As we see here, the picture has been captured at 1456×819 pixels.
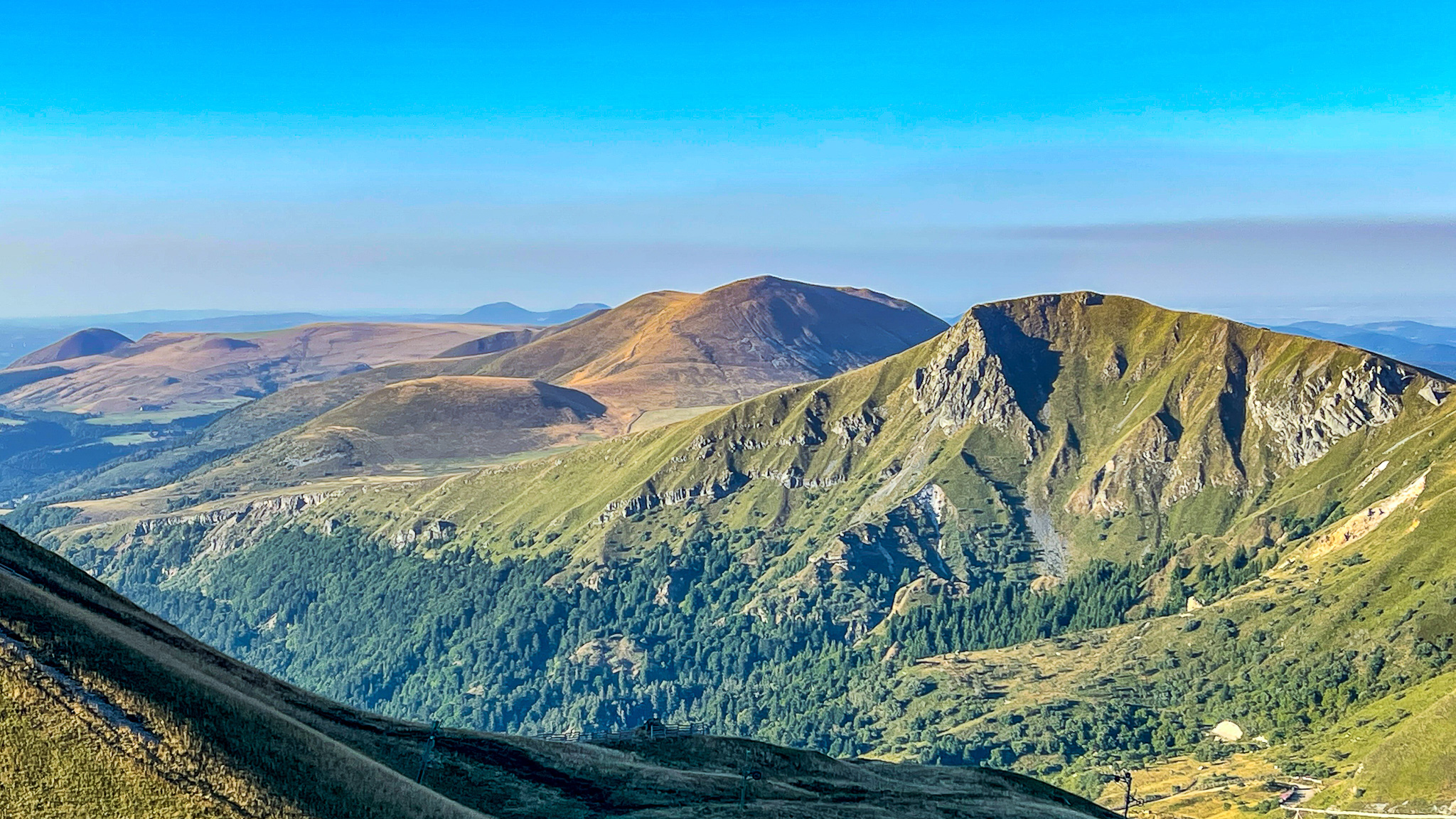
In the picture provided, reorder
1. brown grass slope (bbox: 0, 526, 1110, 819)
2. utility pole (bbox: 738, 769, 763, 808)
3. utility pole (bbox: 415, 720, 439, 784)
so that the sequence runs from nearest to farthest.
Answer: brown grass slope (bbox: 0, 526, 1110, 819) → utility pole (bbox: 415, 720, 439, 784) → utility pole (bbox: 738, 769, 763, 808)

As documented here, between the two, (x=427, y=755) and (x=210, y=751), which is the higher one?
(x=210, y=751)

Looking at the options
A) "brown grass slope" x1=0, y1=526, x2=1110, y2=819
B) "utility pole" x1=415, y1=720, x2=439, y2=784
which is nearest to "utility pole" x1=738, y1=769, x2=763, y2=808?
"brown grass slope" x1=0, y1=526, x2=1110, y2=819

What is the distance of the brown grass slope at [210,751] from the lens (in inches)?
1821

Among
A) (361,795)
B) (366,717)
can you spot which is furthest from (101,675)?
(366,717)

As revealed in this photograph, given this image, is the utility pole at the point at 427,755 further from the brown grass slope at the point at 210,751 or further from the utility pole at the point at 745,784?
the utility pole at the point at 745,784

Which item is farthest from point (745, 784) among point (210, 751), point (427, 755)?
point (210, 751)

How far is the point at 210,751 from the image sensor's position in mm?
48875

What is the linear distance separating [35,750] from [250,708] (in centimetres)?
1010

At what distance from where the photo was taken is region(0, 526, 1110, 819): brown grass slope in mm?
46250

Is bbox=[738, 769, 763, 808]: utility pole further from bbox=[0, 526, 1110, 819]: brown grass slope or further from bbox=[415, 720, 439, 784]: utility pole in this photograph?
bbox=[415, 720, 439, 784]: utility pole

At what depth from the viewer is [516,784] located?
251ft

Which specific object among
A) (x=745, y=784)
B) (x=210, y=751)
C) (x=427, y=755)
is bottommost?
(x=745, y=784)

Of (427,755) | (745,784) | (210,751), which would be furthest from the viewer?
(745,784)

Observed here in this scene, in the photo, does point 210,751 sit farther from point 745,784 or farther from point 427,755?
point 745,784
